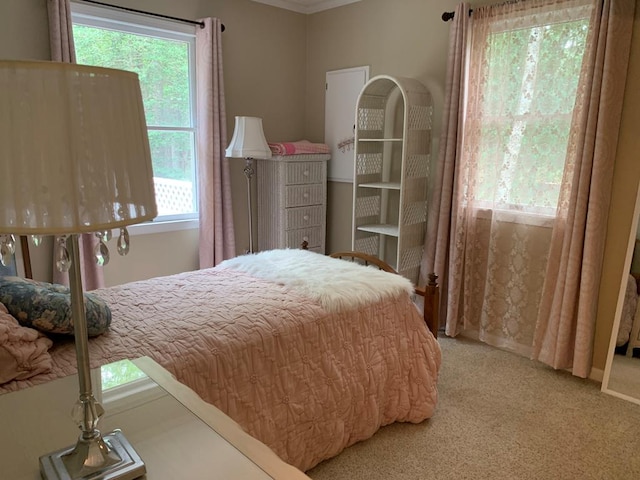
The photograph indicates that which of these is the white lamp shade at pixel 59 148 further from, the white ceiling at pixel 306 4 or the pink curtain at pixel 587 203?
the white ceiling at pixel 306 4

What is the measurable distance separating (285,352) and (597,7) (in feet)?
8.03

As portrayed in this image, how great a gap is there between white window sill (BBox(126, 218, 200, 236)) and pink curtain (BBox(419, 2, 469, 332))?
1.87 meters

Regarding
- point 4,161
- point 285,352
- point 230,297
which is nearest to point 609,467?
point 285,352

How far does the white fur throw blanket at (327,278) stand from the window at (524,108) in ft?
3.91

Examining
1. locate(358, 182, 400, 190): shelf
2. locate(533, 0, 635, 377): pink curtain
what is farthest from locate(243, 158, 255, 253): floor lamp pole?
locate(533, 0, 635, 377): pink curtain

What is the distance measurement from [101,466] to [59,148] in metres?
0.56

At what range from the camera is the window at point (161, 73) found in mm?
3199

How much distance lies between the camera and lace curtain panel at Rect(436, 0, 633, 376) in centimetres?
271

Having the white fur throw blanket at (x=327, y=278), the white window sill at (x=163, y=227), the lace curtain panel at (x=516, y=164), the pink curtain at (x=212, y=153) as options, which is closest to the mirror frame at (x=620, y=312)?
the lace curtain panel at (x=516, y=164)

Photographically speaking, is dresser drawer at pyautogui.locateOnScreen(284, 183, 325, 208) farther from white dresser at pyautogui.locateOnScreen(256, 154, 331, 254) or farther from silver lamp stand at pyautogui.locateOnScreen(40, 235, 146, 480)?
silver lamp stand at pyautogui.locateOnScreen(40, 235, 146, 480)

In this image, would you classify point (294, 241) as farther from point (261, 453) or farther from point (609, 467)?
point (261, 453)

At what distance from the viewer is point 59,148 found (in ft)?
2.12

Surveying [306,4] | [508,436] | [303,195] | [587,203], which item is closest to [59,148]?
[508,436]

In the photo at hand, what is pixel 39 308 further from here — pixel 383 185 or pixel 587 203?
pixel 587 203
